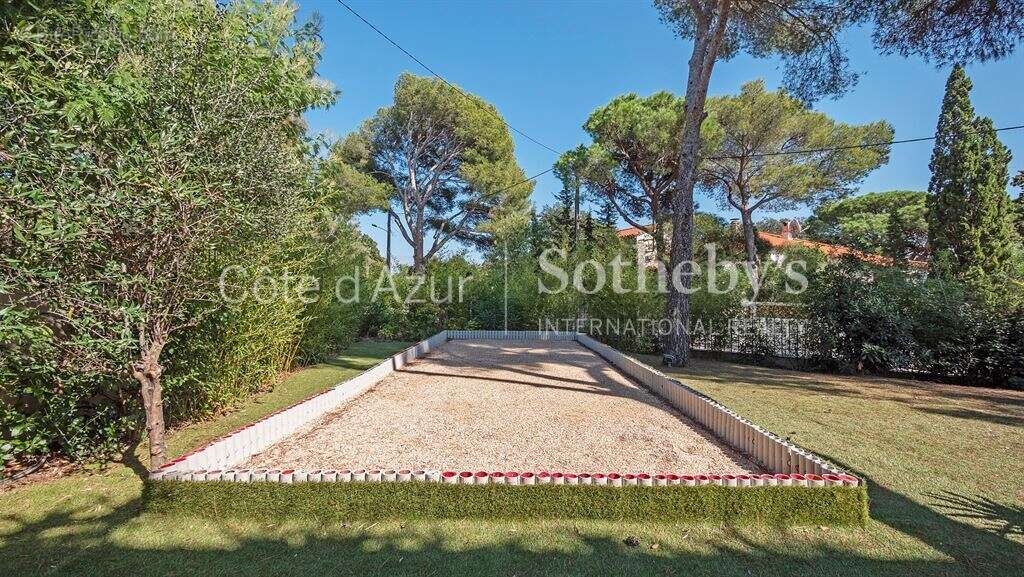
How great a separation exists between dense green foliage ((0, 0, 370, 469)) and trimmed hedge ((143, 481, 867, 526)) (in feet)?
3.16

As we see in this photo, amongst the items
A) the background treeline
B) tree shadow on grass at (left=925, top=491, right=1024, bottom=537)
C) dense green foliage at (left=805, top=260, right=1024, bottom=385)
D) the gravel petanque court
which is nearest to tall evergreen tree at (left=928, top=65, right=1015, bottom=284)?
the background treeline

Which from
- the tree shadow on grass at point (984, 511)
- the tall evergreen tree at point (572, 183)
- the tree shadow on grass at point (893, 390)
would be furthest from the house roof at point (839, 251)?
the tree shadow on grass at point (984, 511)

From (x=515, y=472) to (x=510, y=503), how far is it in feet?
0.74

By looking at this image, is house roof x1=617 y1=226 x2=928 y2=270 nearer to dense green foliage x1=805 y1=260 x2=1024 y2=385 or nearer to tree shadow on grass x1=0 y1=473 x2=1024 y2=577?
dense green foliage x1=805 y1=260 x2=1024 y2=385

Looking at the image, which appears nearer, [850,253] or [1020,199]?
[850,253]

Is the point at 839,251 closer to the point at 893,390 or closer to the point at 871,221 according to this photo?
the point at 871,221

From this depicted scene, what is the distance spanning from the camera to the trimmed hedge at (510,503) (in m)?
2.31

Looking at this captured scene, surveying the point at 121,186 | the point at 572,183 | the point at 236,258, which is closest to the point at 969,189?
the point at 572,183

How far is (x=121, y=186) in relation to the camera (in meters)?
2.35

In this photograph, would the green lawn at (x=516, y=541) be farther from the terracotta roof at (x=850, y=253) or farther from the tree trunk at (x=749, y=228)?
the tree trunk at (x=749, y=228)

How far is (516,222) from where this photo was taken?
661 inches

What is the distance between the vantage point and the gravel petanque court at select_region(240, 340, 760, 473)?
3145 millimetres

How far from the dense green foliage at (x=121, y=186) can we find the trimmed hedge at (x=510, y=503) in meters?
0.96

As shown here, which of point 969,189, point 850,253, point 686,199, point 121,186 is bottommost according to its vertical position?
point 121,186
